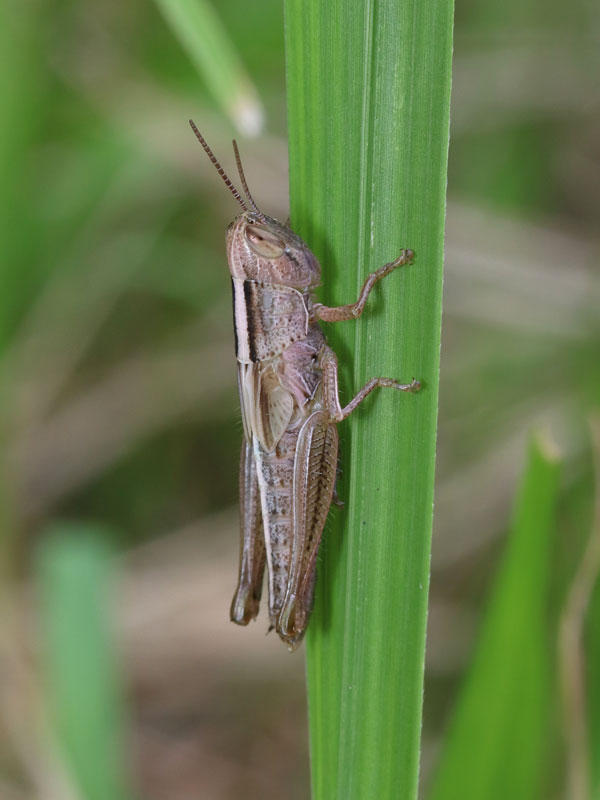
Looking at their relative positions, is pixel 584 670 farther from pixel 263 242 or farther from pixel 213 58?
pixel 213 58

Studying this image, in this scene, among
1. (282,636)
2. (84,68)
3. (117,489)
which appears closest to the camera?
(282,636)

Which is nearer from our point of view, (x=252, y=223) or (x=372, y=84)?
(x=372, y=84)

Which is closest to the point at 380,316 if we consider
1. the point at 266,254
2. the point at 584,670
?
the point at 266,254

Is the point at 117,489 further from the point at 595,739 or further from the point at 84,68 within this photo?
the point at 595,739

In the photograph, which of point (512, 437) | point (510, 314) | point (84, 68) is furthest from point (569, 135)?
point (84, 68)

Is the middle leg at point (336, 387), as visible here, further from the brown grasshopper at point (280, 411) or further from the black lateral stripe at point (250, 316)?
the black lateral stripe at point (250, 316)

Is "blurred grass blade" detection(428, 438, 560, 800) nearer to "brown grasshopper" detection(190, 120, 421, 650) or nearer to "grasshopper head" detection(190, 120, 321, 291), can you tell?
"brown grasshopper" detection(190, 120, 421, 650)
